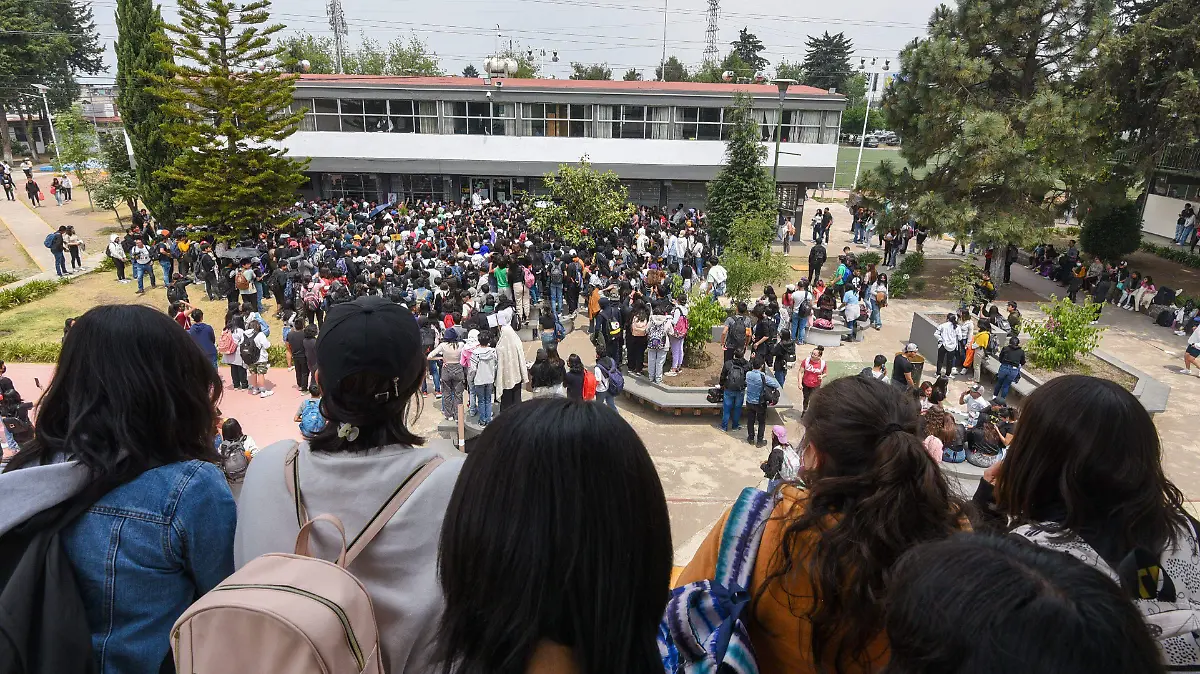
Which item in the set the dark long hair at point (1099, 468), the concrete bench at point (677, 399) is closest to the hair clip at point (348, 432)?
the dark long hair at point (1099, 468)

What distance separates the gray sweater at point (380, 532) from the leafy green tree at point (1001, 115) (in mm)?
16965

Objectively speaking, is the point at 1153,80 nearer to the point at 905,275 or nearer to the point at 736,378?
the point at 905,275

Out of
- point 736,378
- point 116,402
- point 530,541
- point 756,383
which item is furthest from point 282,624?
point 736,378

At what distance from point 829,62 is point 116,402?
8151 cm

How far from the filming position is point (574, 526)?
1.23m

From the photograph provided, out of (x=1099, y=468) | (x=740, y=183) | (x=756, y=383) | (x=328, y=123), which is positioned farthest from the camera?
(x=328, y=123)

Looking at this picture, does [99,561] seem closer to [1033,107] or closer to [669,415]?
[669,415]

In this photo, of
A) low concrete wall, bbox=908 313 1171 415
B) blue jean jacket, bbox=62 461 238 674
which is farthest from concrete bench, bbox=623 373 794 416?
blue jean jacket, bbox=62 461 238 674

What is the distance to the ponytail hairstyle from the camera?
1625mm

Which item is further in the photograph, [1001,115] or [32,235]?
[32,235]

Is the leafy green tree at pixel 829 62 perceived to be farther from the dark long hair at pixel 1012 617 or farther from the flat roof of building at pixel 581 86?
the dark long hair at pixel 1012 617

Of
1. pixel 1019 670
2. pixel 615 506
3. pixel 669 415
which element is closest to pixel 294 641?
pixel 615 506

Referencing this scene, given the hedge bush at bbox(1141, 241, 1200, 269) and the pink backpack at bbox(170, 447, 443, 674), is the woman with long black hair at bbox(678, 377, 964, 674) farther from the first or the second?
the hedge bush at bbox(1141, 241, 1200, 269)

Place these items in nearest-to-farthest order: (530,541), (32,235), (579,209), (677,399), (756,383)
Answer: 1. (530,541)
2. (756,383)
3. (677,399)
4. (579,209)
5. (32,235)
